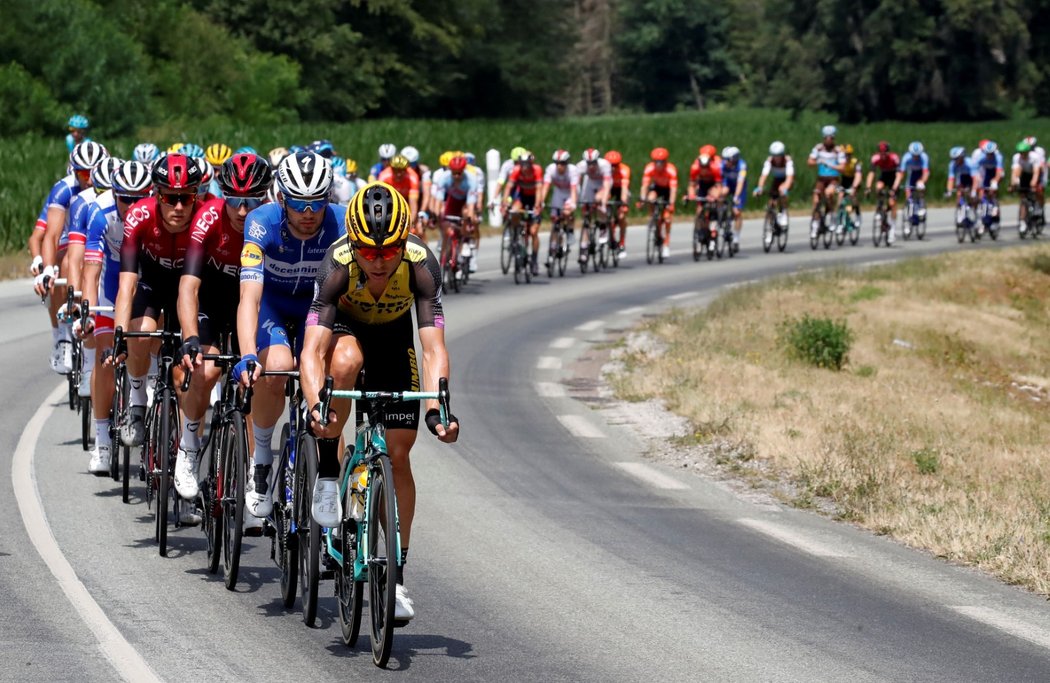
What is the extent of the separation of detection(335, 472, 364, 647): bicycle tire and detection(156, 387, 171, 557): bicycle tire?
1.93m

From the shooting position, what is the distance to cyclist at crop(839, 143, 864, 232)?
3342 centimetres

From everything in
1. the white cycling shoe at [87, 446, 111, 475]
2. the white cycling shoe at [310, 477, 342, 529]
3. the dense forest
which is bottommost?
the white cycling shoe at [87, 446, 111, 475]

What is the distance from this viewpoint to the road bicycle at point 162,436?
351 inches

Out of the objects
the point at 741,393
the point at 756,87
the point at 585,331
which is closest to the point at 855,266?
the point at 585,331

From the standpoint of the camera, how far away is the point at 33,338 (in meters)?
18.8

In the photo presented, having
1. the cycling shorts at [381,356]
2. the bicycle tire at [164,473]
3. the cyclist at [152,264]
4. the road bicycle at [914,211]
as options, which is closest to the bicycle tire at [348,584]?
the cycling shorts at [381,356]

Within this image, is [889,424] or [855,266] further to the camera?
[855,266]

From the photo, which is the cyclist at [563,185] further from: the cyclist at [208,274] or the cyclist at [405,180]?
the cyclist at [208,274]

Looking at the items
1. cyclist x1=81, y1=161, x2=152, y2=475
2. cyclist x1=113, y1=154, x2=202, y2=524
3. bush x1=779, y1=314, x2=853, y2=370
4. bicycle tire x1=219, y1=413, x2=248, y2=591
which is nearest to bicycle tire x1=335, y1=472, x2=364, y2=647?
bicycle tire x1=219, y1=413, x2=248, y2=591

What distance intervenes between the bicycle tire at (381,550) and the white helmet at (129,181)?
418 centimetres

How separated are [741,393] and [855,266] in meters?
15.7

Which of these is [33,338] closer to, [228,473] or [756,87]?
[228,473]

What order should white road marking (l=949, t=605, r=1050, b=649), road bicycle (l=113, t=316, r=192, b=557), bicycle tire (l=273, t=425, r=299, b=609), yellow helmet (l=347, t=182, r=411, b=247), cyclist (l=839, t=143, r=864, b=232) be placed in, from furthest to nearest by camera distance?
cyclist (l=839, t=143, r=864, b=232) → road bicycle (l=113, t=316, r=192, b=557) → bicycle tire (l=273, t=425, r=299, b=609) → white road marking (l=949, t=605, r=1050, b=649) → yellow helmet (l=347, t=182, r=411, b=247)

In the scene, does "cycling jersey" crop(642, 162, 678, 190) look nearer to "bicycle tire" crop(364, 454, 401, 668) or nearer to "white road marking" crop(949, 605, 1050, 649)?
"white road marking" crop(949, 605, 1050, 649)
